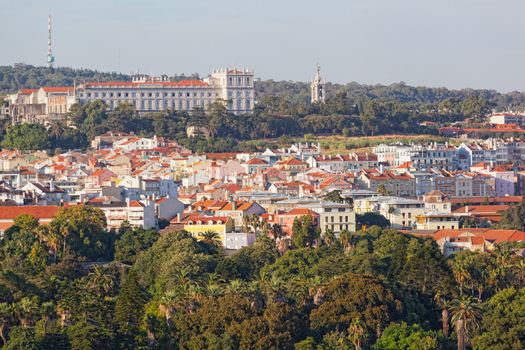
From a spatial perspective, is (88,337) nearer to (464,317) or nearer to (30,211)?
(464,317)

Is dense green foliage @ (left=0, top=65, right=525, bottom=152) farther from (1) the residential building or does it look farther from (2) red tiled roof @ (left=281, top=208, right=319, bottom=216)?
(2) red tiled roof @ (left=281, top=208, right=319, bottom=216)

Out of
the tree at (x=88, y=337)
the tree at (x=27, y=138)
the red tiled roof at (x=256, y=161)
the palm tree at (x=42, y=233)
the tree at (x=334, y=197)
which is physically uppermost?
the tree at (x=27, y=138)

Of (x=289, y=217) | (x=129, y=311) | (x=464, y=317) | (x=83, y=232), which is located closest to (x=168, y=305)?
(x=129, y=311)

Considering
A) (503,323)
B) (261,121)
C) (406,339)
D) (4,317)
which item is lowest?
(406,339)

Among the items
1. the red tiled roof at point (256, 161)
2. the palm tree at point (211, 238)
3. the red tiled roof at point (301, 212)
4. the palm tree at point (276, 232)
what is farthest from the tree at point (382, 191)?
the palm tree at point (211, 238)

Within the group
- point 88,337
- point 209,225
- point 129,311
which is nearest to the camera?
point 88,337

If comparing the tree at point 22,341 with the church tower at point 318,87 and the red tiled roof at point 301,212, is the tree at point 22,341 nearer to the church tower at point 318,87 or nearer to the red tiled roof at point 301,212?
the red tiled roof at point 301,212

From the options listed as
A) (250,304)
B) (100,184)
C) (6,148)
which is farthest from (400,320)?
(6,148)
